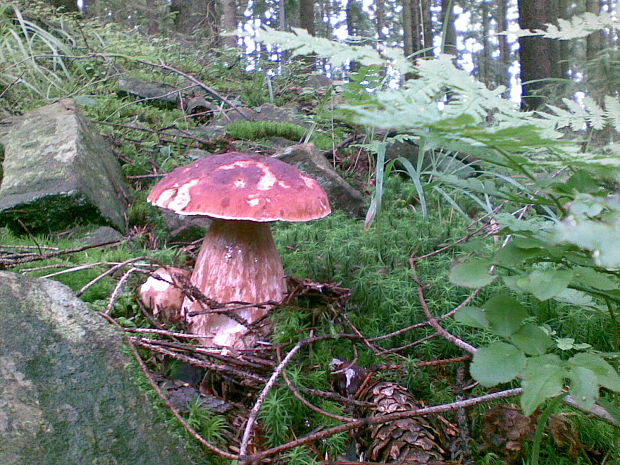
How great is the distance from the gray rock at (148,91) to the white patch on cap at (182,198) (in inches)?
151

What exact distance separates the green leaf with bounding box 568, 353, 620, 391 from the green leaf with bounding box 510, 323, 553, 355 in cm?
6

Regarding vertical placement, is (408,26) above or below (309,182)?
above

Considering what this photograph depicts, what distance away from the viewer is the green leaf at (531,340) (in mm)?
956

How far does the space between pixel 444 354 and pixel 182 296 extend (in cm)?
121

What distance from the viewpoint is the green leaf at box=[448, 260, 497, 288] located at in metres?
0.95

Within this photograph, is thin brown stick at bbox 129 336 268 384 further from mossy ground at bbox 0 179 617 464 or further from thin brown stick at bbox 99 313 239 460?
thin brown stick at bbox 99 313 239 460

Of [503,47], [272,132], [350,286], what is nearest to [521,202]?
[350,286]

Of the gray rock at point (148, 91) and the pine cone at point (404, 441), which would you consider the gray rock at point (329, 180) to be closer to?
the pine cone at point (404, 441)

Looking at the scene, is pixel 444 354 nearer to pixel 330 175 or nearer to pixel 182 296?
pixel 182 296

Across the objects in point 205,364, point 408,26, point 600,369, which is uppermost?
point 408,26

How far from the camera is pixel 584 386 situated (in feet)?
2.82

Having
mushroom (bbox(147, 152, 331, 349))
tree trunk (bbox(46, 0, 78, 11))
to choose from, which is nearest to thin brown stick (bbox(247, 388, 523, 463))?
mushroom (bbox(147, 152, 331, 349))

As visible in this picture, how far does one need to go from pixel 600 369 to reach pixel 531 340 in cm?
13

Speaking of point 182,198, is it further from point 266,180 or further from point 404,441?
point 404,441
